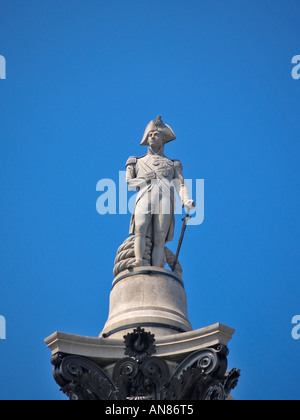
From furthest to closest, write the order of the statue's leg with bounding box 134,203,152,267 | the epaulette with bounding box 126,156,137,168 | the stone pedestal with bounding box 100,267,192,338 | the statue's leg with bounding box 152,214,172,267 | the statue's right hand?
the epaulette with bounding box 126,156,137,168
the statue's right hand
the statue's leg with bounding box 152,214,172,267
the statue's leg with bounding box 134,203,152,267
the stone pedestal with bounding box 100,267,192,338

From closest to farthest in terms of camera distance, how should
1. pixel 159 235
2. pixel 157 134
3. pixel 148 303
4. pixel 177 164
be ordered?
pixel 148 303 → pixel 159 235 → pixel 177 164 → pixel 157 134

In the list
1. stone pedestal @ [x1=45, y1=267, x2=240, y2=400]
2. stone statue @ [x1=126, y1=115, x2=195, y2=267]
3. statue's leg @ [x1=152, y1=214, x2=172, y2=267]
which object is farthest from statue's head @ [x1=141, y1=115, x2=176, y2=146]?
stone pedestal @ [x1=45, y1=267, x2=240, y2=400]

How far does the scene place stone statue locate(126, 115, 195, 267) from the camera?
2134cm

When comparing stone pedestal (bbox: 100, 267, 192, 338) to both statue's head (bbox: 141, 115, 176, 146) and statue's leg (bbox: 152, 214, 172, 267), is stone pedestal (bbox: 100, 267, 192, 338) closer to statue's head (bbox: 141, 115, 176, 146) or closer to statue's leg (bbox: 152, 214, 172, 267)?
statue's leg (bbox: 152, 214, 172, 267)

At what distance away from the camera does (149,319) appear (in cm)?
1883

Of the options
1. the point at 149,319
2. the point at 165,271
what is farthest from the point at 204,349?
the point at 165,271

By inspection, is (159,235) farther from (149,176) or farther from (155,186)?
(149,176)

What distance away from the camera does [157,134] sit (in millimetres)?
23125

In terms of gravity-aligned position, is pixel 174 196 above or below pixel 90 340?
above

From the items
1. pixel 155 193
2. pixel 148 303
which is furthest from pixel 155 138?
pixel 148 303

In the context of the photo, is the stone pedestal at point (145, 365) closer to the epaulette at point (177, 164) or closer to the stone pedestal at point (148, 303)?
the stone pedestal at point (148, 303)

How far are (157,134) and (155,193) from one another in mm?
1962
